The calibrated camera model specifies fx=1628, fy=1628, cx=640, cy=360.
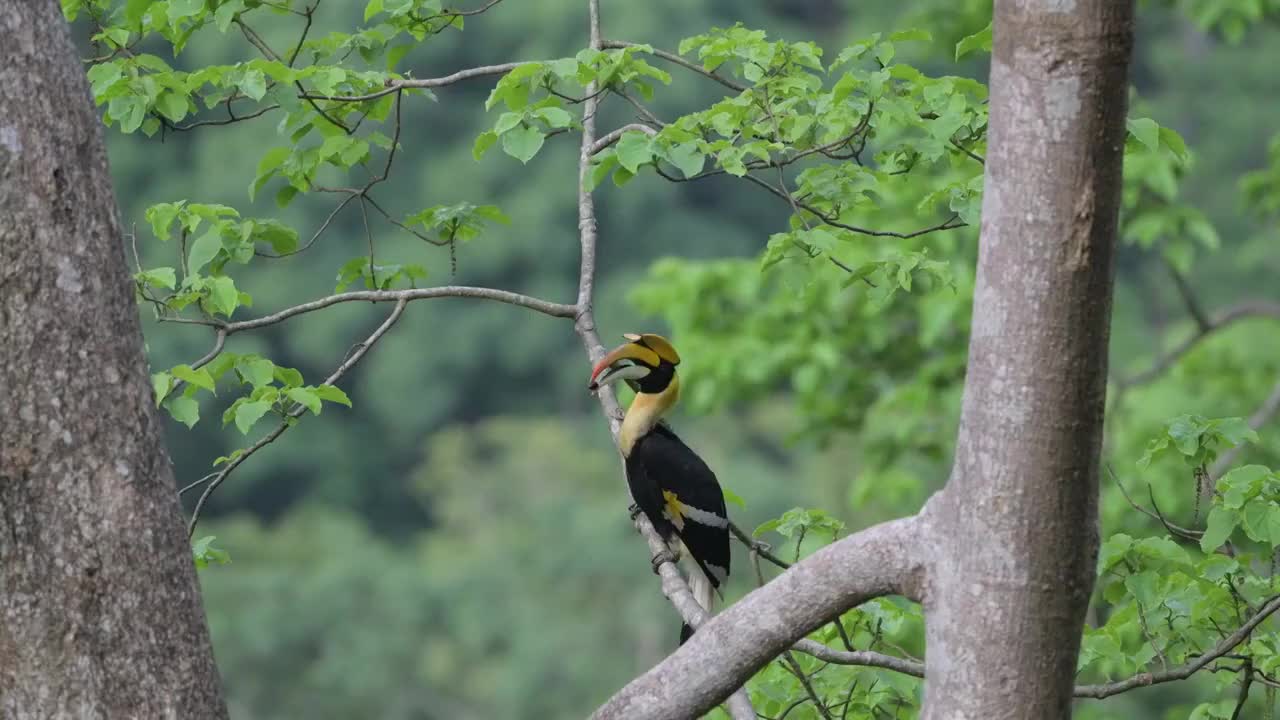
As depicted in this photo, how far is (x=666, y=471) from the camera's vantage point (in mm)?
4254

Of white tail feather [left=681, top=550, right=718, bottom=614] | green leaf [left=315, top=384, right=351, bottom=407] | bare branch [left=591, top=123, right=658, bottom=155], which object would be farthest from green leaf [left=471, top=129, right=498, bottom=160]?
white tail feather [left=681, top=550, right=718, bottom=614]

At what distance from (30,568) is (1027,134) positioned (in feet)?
4.56

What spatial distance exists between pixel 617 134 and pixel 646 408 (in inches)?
43.7

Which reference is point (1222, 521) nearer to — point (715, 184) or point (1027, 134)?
point (1027, 134)

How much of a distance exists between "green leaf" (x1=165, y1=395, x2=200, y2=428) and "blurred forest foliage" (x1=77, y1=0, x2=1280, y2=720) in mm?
1194

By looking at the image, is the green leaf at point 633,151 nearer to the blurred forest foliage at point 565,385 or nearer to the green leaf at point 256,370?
the blurred forest foliage at point 565,385

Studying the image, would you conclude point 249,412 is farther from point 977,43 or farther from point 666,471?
point 666,471

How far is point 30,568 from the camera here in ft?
7.02

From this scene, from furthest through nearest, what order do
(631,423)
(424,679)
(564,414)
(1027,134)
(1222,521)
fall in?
(564,414) → (424,679) → (631,423) → (1222,521) → (1027,134)

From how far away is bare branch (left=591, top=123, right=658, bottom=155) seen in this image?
3105mm

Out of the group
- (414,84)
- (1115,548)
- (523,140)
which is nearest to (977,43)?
(523,140)

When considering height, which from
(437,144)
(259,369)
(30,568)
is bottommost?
(30,568)

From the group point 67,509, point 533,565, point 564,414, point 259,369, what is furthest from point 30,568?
point 564,414

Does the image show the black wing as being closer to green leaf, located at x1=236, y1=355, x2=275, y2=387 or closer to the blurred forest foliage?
the blurred forest foliage
